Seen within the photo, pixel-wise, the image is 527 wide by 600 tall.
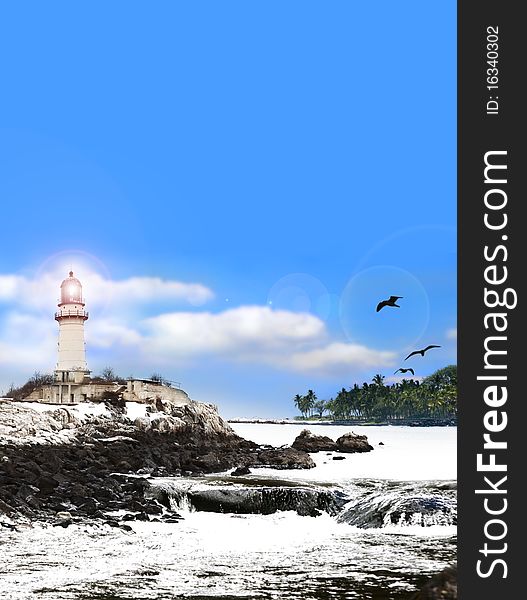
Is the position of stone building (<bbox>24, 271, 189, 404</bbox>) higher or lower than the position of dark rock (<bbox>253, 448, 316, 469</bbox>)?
higher

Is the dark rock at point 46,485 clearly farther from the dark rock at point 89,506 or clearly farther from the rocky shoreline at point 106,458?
the dark rock at point 89,506

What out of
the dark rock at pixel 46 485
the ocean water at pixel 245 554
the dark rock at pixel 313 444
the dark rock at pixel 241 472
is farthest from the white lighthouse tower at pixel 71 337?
the ocean water at pixel 245 554

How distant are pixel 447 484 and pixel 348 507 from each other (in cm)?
700

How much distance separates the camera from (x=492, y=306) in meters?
6.79

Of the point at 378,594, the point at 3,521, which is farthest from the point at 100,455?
the point at 378,594

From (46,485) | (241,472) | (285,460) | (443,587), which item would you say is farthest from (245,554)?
(285,460)

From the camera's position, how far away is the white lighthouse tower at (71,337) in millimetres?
59188

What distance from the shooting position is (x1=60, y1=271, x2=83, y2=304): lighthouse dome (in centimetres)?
6166

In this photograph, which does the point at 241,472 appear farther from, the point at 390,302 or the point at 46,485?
the point at 390,302

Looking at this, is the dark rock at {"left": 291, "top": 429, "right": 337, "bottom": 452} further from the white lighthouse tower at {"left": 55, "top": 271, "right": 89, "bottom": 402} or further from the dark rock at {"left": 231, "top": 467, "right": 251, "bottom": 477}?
the dark rock at {"left": 231, "top": 467, "right": 251, "bottom": 477}

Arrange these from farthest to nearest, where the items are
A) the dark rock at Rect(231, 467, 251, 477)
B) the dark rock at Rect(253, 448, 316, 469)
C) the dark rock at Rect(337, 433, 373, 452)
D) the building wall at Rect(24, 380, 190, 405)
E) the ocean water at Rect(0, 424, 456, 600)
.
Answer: the building wall at Rect(24, 380, 190, 405), the dark rock at Rect(337, 433, 373, 452), the dark rock at Rect(253, 448, 316, 469), the dark rock at Rect(231, 467, 251, 477), the ocean water at Rect(0, 424, 456, 600)

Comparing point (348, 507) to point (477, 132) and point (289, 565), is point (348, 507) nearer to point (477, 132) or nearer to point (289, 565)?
point (289, 565)

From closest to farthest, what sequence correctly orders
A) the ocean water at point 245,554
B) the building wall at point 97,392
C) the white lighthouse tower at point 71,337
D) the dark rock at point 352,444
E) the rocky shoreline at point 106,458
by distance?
the ocean water at point 245,554
the rocky shoreline at point 106,458
the dark rock at point 352,444
the building wall at point 97,392
the white lighthouse tower at point 71,337

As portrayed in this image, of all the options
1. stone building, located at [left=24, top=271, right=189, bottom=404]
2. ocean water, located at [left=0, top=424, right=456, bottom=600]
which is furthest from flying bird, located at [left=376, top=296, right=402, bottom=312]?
stone building, located at [left=24, top=271, right=189, bottom=404]
